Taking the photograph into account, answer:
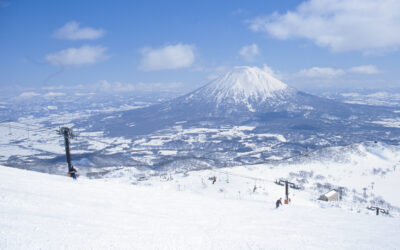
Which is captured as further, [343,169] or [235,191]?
[343,169]

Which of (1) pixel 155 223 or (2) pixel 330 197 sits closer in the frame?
(1) pixel 155 223

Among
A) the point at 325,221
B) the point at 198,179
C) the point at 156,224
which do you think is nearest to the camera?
the point at 156,224

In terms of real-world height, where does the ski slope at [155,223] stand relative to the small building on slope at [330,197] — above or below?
above

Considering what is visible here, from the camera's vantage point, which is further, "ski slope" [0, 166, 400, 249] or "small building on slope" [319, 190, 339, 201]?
"small building on slope" [319, 190, 339, 201]

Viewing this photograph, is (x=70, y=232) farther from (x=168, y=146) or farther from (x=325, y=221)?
(x=168, y=146)

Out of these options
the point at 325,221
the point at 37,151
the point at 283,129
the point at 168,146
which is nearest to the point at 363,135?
the point at 283,129

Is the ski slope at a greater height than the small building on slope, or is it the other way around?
the ski slope

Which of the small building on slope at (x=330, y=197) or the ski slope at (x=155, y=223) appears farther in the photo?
the small building on slope at (x=330, y=197)

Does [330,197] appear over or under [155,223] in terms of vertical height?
under
